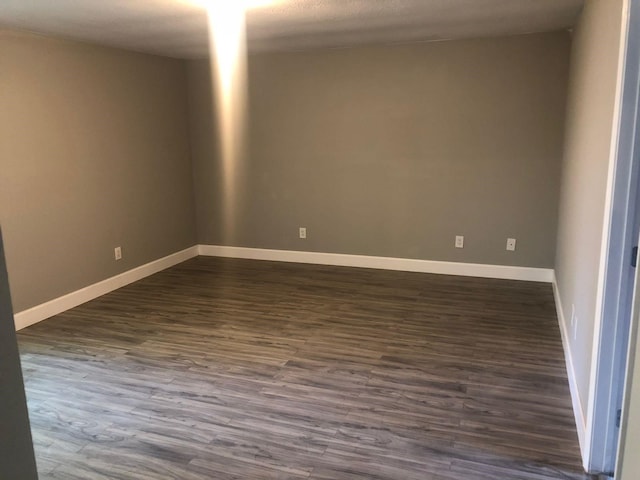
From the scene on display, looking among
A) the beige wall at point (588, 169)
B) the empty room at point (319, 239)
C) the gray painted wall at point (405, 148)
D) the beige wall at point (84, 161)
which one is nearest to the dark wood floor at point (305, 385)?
the empty room at point (319, 239)

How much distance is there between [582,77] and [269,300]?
2799 millimetres

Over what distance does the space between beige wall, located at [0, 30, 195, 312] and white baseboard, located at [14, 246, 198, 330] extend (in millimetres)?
53

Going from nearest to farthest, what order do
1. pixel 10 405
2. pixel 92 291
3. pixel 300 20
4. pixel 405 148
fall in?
1. pixel 10 405
2. pixel 300 20
3. pixel 92 291
4. pixel 405 148

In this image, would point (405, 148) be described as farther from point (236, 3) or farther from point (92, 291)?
point (92, 291)

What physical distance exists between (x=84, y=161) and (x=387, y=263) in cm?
294

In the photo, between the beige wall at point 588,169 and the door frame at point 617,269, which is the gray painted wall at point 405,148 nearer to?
the beige wall at point 588,169

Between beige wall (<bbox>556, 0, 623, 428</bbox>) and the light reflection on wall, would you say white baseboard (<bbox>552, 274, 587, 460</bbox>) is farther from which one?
the light reflection on wall

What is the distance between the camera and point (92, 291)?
4473mm

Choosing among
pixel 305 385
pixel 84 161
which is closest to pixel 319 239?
pixel 84 161

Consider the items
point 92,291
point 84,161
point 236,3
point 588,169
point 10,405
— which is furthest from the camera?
point 92,291

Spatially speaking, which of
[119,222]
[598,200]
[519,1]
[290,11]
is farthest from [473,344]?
[119,222]

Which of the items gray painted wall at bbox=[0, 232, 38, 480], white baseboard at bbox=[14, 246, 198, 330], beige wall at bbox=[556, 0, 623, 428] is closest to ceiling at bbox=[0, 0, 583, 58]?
beige wall at bbox=[556, 0, 623, 428]

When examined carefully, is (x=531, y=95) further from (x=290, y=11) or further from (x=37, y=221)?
(x=37, y=221)

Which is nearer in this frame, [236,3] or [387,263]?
[236,3]
